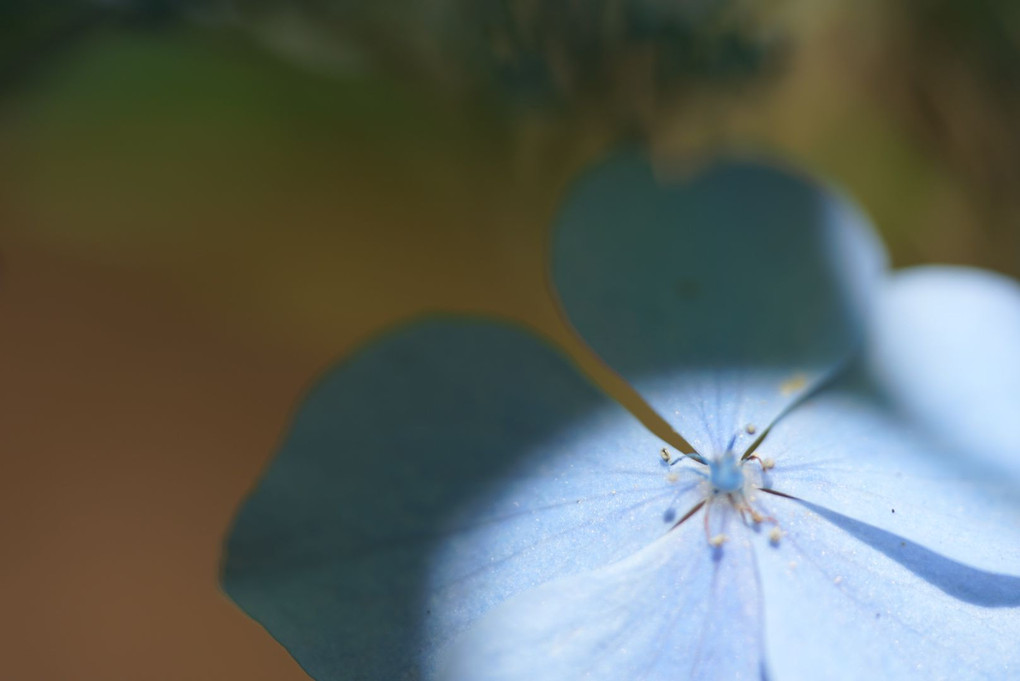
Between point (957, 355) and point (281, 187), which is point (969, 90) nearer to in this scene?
point (957, 355)

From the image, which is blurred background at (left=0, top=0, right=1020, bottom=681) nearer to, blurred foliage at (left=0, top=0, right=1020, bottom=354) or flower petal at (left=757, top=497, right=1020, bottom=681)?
blurred foliage at (left=0, top=0, right=1020, bottom=354)

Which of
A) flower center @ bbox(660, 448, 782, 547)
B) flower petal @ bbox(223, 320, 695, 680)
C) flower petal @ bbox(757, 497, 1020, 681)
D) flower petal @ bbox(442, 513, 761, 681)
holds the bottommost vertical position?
flower petal @ bbox(757, 497, 1020, 681)

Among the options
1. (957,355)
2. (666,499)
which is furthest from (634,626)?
(957,355)

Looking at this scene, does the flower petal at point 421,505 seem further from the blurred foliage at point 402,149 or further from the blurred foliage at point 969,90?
the blurred foliage at point 969,90

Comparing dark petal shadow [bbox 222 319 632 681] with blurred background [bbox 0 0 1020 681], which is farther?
blurred background [bbox 0 0 1020 681]

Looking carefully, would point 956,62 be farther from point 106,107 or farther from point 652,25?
point 106,107

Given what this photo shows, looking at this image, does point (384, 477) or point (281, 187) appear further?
point (281, 187)

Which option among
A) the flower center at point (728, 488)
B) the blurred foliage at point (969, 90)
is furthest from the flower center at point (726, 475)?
the blurred foliage at point (969, 90)

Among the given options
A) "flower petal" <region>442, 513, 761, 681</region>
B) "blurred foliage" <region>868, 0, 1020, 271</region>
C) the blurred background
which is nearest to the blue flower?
"flower petal" <region>442, 513, 761, 681</region>
